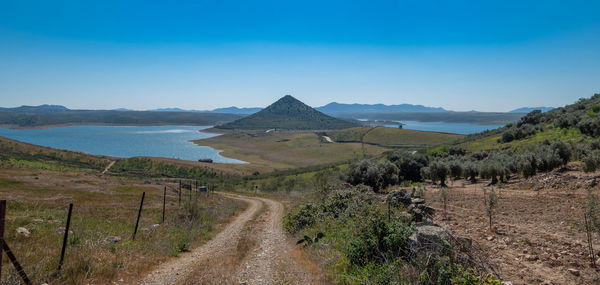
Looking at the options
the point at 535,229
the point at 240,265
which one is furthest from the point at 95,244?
the point at 535,229

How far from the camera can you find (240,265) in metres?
9.78

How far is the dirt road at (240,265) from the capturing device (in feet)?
27.2

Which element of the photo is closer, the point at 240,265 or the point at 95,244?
the point at 95,244

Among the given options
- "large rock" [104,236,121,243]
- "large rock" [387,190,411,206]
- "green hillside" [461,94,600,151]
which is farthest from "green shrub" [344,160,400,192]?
"large rock" [104,236,121,243]

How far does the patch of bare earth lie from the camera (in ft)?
21.8

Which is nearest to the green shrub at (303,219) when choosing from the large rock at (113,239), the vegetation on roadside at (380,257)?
the vegetation on roadside at (380,257)

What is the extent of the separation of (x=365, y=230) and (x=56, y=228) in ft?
37.2

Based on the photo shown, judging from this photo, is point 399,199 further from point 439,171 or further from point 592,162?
point 439,171

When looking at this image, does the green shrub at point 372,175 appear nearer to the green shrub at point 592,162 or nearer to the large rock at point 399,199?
the large rock at point 399,199

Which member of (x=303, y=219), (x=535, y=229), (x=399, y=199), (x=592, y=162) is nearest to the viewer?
(x=535, y=229)

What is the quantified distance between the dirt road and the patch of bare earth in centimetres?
468

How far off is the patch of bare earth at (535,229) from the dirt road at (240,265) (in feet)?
15.3

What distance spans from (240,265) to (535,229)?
9.36 metres

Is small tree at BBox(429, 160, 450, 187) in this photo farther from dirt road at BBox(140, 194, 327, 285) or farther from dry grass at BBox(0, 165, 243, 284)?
dry grass at BBox(0, 165, 243, 284)
